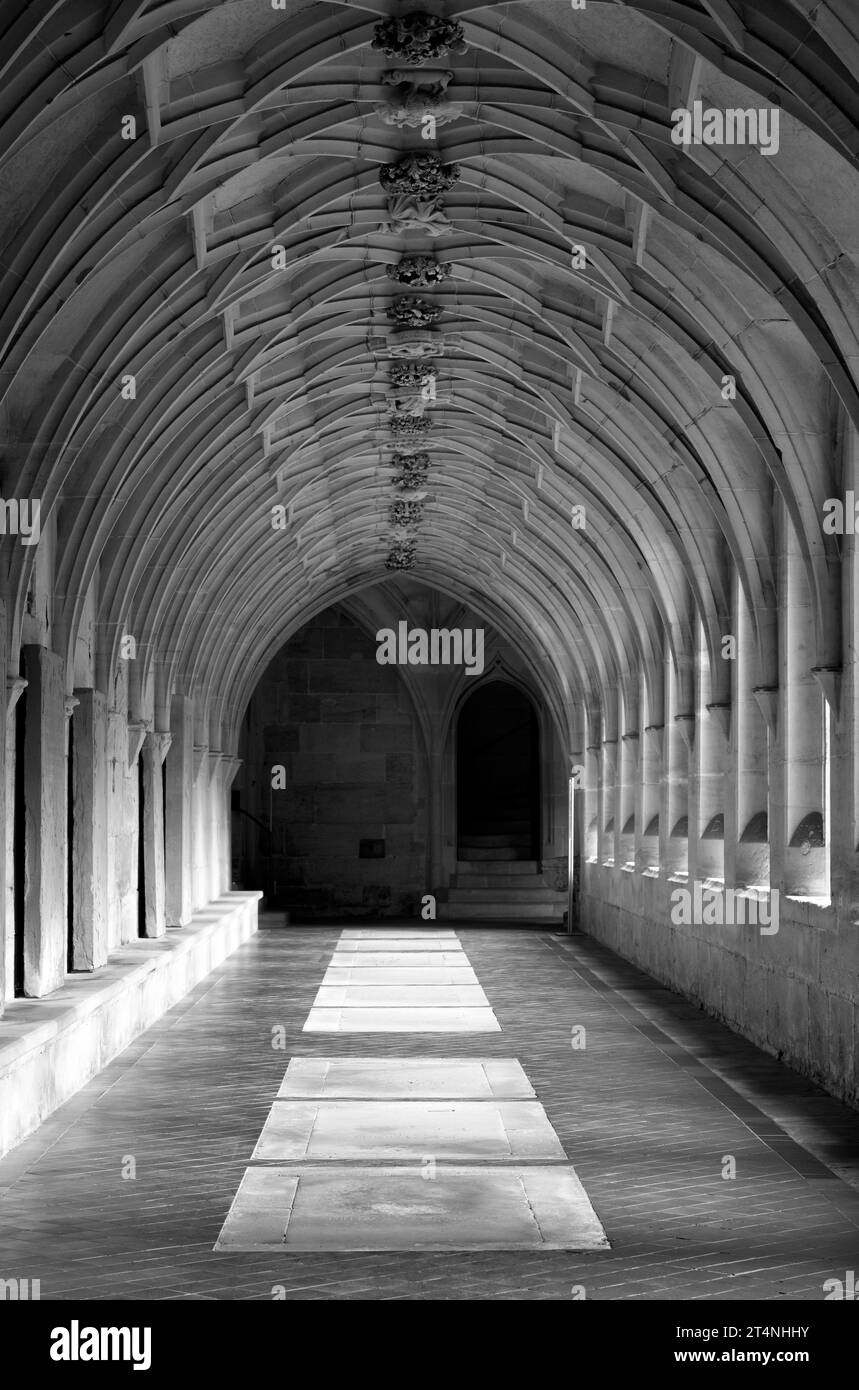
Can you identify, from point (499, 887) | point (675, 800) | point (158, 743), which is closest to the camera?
point (675, 800)

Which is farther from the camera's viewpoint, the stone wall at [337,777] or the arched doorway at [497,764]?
the arched doorway at [497,764]

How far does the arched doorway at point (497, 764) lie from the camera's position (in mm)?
33062

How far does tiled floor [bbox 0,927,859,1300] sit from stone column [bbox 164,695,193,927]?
4558 mm

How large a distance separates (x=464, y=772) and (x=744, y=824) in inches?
793

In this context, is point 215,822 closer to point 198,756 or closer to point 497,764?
point 198,756

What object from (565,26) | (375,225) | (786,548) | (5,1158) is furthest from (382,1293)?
(375,225)

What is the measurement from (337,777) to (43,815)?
20.7 m

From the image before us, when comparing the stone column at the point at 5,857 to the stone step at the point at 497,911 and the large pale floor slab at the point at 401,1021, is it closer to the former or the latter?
the large pale floor slab at the point at 401,1021

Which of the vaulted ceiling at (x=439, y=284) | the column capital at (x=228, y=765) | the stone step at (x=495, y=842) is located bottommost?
the stone step at (x=495, y=842)

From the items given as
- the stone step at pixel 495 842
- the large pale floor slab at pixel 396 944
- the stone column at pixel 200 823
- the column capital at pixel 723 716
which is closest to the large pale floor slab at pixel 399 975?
the large pale floor slab at pixel 396 944

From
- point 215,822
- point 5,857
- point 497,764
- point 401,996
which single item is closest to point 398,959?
point 401,996

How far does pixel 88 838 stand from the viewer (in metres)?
13.0

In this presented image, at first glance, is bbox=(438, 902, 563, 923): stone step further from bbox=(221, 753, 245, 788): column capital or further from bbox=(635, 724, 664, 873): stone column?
bbox=(635, 724, 664, 873): stone column

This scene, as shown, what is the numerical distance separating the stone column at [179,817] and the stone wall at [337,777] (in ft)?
37.0
